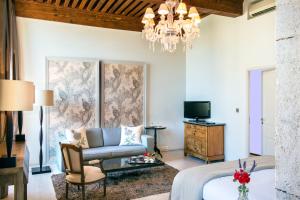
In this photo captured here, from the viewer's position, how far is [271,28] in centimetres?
470

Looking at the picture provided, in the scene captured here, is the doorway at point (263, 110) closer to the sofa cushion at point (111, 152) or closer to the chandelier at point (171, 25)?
the chandelier at point (171, 25)

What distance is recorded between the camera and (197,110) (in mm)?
6473

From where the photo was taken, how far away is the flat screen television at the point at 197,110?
630cm

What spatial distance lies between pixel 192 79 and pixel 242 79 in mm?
1841

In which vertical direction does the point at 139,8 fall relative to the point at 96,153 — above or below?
above

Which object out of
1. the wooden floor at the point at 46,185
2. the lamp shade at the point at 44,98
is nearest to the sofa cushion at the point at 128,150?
the wooden floor at the point at 46,185

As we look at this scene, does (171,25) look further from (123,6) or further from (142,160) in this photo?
(142,160)

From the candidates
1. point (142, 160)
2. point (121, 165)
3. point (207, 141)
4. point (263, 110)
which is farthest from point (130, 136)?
point (263, 110)

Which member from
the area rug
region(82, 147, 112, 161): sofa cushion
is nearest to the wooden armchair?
the area rug

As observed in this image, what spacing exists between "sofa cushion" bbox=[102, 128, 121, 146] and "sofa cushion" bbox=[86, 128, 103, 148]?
0.10m

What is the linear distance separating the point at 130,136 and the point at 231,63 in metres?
2.98

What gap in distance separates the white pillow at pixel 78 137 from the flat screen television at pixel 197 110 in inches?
114

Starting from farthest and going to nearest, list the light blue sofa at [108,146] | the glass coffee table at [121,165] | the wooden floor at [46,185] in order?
the light blue sofa at [108,146] → the glass coffee table at [121,165] → the wooden floor at [46,185]

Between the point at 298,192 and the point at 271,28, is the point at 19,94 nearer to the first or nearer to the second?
the point at 298,192
